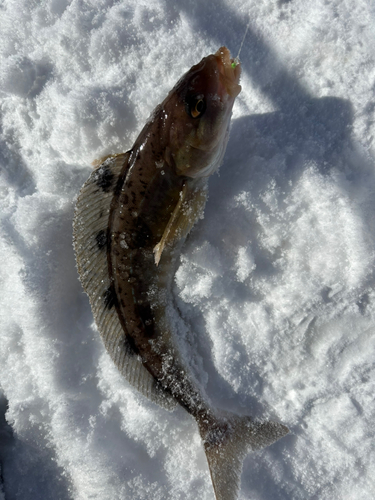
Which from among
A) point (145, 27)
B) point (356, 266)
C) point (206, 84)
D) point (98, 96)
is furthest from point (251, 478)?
point (145, 27)

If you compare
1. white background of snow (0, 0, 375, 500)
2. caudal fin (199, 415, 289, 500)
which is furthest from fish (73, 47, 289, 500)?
white background of snow (0, 0, 375, 500)

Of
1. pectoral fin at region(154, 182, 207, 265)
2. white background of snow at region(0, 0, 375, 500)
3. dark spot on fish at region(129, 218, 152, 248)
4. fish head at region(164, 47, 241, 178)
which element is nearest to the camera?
fish head at region(164, 47, 241, 178)

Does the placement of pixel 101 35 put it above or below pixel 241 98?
below

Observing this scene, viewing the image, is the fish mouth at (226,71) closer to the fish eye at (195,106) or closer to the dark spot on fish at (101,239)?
the fish eye at (195,106)

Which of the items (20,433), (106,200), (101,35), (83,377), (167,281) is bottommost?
(20,433)

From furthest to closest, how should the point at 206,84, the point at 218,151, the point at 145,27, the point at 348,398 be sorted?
the point at 145,27, the point at 348,398, the point at 218,151, the point at 206,84

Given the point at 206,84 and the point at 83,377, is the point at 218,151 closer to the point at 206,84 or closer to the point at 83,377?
the point at 206,84

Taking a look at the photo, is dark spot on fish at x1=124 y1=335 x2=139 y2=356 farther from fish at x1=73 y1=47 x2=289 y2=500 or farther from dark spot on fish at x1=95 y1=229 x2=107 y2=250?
dark spot on fish at x1=95 y1=229 x2=107 y2=250

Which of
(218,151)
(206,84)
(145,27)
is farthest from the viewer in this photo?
(145,27)
